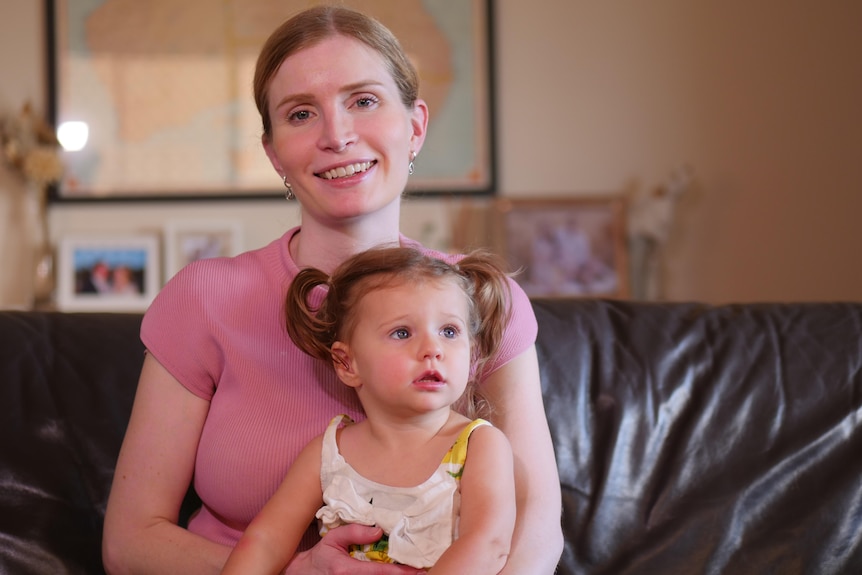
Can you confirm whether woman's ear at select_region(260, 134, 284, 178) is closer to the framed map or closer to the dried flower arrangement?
the framed map

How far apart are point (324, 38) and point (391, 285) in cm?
44

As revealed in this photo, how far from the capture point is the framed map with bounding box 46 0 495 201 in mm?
4082

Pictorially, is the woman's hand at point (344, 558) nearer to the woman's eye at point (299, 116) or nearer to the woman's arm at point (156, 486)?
the woman's arm at point (156, 486)

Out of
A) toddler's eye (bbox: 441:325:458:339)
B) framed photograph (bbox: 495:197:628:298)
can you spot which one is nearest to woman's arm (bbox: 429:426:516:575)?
toddler's eye (bbox: 441:325:458:339)

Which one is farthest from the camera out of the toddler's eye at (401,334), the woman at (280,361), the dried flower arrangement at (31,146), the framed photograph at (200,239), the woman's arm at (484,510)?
the framed photograph at (200,239)

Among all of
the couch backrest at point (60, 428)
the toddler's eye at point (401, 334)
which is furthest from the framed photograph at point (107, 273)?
the toddler's eye at point (401, 334)

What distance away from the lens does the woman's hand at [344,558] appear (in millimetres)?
1271

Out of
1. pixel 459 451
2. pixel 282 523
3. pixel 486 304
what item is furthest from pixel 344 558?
pixel 486 304

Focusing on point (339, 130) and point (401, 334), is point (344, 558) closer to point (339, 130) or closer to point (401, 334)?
point (401, 334)

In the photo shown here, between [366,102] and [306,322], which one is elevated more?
[366,102]

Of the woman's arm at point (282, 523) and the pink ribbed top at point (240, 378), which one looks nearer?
the woman's arm at point (282, 523)

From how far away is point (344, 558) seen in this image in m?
1.28

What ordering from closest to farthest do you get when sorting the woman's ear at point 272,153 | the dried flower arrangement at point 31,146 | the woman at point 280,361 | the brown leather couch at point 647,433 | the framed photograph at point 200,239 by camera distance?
the woman at point 280,361, the woman's ear at point 272,153, the brown leather couch at point 647,433, the dried flower arrangement at point 31,146, the framed photograph at point 200,239

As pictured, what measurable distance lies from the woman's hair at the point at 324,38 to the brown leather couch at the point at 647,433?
57 cm
